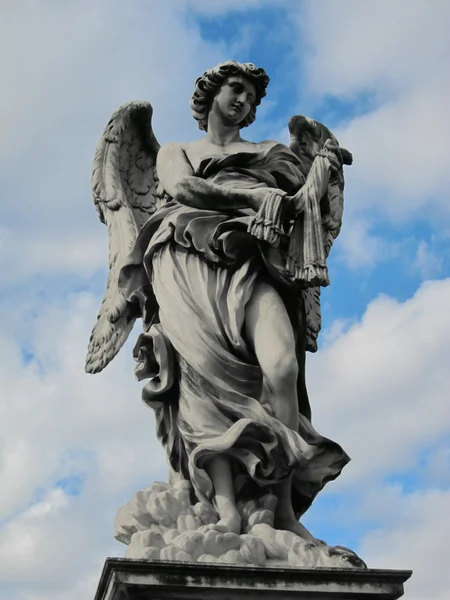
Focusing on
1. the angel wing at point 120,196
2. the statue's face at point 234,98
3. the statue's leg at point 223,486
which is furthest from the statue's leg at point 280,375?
the statue's face at point 234,98

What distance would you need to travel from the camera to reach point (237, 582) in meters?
6.82

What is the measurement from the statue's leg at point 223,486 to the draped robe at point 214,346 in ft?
0.16

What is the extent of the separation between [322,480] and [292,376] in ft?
2.39

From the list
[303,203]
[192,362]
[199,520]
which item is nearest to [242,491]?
[199,520]

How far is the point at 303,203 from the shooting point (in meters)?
8.46

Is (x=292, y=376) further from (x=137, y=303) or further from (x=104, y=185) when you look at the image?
(x=104, y=185)

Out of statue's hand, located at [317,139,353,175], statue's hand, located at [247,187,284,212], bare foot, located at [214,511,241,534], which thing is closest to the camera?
bare foot, located at [214,511,241,534]

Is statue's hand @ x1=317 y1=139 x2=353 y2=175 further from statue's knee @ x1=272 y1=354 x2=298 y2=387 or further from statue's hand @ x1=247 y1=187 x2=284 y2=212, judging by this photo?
statue's knee @ x1=272 y1=354 x2=298 y2=387

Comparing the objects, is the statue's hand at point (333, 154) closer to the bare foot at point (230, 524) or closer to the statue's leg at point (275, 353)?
the statue's leg at point (275, 353)

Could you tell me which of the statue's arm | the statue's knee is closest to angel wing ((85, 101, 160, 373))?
the statue's arm

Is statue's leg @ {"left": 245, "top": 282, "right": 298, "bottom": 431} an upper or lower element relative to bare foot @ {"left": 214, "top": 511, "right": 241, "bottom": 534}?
upper

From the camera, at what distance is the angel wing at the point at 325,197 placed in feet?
30.2

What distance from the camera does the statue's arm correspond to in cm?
848

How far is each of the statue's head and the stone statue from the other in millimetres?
11
